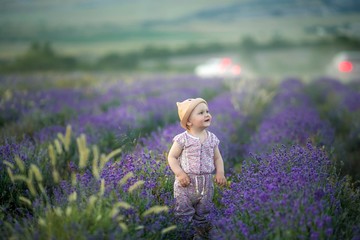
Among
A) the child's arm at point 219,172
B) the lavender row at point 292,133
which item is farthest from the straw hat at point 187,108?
the lavender row at point 292,133

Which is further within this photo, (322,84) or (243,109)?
(322,84)

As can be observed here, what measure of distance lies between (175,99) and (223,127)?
2900 millimetres

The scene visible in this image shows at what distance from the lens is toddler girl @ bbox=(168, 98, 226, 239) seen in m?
3.50

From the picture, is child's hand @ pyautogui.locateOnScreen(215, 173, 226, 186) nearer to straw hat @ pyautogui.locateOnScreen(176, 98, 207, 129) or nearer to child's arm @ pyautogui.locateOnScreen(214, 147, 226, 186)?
child's arm @ pyautogui.locateOnScreen(214, 147, 226, 186)

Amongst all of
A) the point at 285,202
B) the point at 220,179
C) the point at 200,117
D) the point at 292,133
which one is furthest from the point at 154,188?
the point at 292,133

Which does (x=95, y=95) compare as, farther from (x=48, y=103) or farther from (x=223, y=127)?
(x=223, y=127)

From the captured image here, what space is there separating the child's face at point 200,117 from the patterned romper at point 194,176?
12 cm

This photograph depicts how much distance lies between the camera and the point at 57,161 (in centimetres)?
492

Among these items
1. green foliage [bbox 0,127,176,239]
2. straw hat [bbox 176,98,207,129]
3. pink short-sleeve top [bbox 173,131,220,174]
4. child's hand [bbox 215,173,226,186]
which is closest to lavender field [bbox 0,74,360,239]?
green foliage [bbox 0,127,176,239]

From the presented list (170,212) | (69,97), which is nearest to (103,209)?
(170,212)

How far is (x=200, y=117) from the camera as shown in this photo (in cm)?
349

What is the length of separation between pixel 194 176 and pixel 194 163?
0.37 feet

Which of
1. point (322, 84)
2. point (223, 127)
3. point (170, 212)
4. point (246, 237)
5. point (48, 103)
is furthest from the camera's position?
point (322, 84)

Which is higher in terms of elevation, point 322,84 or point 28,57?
point 28,57
